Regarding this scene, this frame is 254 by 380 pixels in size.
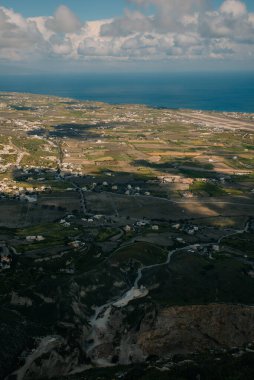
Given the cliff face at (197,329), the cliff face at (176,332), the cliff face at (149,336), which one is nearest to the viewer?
the cliff face at (149,336)

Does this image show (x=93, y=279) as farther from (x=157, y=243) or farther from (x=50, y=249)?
(x=157, y=243)

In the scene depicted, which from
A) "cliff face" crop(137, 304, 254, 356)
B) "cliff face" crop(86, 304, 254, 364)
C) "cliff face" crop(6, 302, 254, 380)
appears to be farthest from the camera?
"cliff face" crop(137, 304, 254, 356)

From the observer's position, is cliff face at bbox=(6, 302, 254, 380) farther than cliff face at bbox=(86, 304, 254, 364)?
No

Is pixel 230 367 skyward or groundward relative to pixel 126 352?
skyward

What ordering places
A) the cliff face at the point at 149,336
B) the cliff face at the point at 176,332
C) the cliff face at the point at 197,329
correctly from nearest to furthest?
the cliff face at the point at 149,336, the cliff face at the point at 176,332, the cliff face at the point at 197,329

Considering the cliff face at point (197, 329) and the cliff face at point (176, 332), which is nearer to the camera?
the cliff face at point (176, 332)

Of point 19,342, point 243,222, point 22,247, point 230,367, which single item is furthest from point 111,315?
point 243,222

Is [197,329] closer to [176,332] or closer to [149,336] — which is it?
[176,332]

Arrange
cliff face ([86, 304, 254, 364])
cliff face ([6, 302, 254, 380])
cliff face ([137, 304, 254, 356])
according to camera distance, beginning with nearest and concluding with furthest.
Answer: cliff face ([6, 302, 254, 380])
cliff face ([86, 304, 254, 364])
cliff face ([137, 304, 254, 356])
